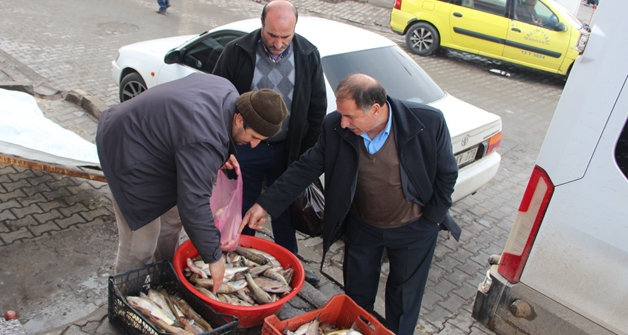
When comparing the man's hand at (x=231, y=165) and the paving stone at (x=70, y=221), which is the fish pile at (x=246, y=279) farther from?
the paving stone at (x=70, y=221)

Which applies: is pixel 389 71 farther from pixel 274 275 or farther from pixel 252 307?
pixel 252 307

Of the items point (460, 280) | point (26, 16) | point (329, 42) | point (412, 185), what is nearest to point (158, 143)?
point (412, 185)

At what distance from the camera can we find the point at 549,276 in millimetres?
2926

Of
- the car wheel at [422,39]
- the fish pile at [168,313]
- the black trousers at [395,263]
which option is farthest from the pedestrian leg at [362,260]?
the car wheel at [422,39]

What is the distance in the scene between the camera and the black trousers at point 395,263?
3.28 metres

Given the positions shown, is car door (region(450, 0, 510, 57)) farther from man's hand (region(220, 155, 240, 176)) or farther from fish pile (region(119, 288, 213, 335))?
fish pile (region(119, 288, 213, 335))

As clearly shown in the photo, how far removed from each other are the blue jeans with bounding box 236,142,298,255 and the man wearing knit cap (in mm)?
858

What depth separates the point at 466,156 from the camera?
16.1 feet

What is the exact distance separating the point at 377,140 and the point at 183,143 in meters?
1.09

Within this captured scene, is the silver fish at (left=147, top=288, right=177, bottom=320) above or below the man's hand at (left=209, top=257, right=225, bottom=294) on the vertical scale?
below

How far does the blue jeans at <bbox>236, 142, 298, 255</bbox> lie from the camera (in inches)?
151

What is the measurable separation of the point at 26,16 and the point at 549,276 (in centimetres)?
1198

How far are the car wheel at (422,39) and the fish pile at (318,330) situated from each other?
10.0 m

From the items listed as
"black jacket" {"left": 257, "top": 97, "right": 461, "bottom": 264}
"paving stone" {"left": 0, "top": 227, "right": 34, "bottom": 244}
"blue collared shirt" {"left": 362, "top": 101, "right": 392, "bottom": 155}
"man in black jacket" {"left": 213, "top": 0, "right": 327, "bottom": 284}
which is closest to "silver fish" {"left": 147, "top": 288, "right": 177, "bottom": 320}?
"black jacket" {"left": 257, "top": 97, "right": 461, "bottom": 264}
